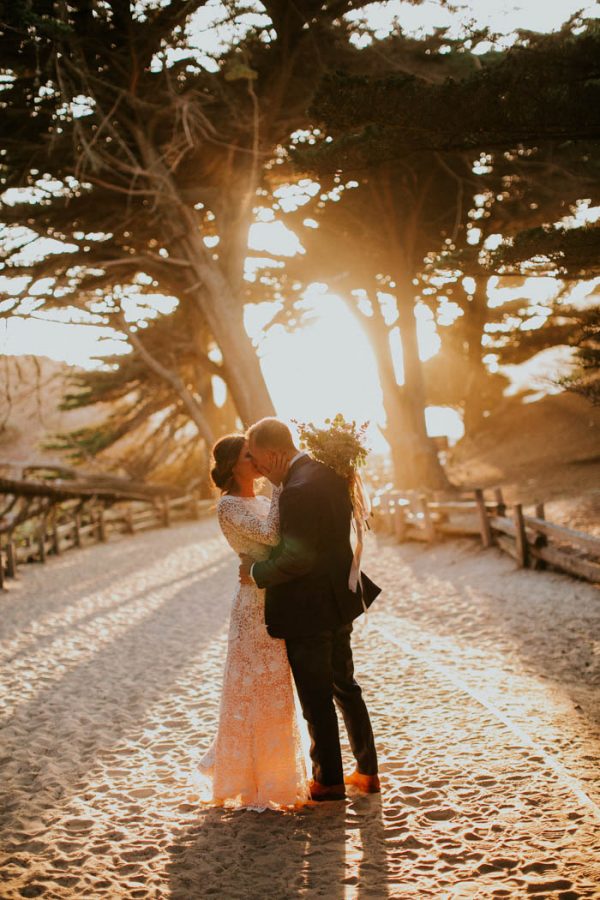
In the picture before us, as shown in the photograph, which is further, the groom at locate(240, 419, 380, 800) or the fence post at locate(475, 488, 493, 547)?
the fence post at locate(475, 488, 493, 547)

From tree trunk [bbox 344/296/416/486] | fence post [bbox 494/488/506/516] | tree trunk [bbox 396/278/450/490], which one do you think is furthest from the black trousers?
tree trunk [bbox 344/296/416/486]

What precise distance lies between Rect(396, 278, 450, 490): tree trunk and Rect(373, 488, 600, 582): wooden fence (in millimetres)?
1419

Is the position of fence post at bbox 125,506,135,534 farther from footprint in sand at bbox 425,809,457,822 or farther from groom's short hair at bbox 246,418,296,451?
footprint in sand at bbox 425,809,457,822

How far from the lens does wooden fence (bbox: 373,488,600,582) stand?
8.67 meters

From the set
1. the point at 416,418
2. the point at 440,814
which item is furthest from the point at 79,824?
the point at 416,418

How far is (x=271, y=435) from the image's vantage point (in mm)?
3910

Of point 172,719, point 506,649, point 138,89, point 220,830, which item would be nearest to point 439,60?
point 138,89

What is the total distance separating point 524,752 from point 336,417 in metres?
2.38

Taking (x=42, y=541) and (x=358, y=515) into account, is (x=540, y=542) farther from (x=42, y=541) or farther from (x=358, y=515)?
(x=42, y=541)

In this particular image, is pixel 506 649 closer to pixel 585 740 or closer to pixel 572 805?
pixel 585 740

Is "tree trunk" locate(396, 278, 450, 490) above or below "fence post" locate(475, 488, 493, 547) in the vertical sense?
above

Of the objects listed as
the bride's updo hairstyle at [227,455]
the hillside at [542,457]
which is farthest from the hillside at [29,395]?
the hillside at [542,457]

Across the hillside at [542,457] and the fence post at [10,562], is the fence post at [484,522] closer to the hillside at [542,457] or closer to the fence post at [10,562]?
the hillside at [542,457]

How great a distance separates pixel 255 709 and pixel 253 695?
7 cm
